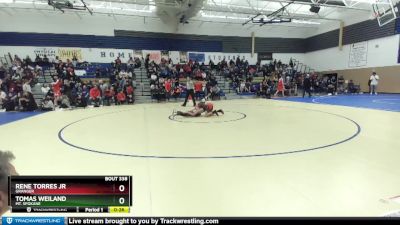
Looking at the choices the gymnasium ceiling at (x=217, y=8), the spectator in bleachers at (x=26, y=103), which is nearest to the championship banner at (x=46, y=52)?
the gymnasium ceiling at (x=217, y=8)

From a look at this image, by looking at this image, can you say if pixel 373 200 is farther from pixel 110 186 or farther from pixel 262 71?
pixel 262 71

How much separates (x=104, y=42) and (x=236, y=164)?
830 inches

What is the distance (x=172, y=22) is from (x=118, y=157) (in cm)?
2053

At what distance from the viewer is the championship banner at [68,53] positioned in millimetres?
Answer: 21062

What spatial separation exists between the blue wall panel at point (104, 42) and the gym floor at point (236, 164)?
16.6 m

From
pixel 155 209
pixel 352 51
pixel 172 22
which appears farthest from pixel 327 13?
pixel 155 209

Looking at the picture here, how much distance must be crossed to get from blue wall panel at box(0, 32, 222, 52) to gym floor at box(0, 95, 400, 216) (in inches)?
655

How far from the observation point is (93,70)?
20.5 m

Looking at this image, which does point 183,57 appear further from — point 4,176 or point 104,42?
point 4,176

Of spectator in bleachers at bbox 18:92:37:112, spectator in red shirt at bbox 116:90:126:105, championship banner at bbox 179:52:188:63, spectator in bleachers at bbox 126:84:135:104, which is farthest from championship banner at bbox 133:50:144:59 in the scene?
spectator in bleachers at bbox 18:92:37:112

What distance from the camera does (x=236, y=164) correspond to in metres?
3.71

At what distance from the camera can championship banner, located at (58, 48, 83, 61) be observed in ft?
69.1

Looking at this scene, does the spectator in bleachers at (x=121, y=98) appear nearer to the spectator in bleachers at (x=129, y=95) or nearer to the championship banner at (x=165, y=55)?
the spectator in bleachers at (x=129, y=95)

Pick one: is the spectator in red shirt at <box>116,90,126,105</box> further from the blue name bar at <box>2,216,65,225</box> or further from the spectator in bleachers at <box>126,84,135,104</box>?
the blue name bar at <box>2,216,65,225</box>
